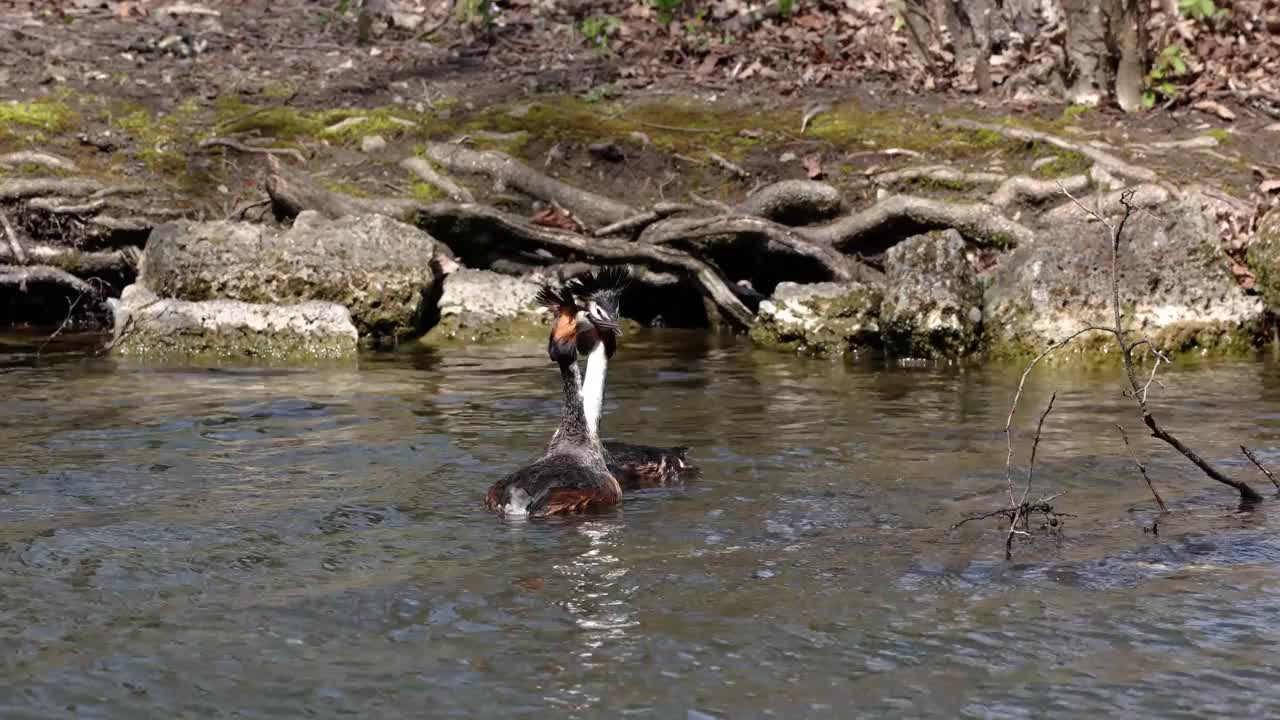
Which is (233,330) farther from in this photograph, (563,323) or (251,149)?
(563,323)

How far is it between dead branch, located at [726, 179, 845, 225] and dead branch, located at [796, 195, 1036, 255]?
0.72ft

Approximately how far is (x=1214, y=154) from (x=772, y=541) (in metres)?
9.42

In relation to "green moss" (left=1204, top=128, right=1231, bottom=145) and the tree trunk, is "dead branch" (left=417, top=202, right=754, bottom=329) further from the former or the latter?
"green moss" (left=1204, top=128, right=1231, bottom=145)

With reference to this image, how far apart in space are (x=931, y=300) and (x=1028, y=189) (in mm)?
2052

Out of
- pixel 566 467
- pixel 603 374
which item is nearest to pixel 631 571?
pixel 566 467

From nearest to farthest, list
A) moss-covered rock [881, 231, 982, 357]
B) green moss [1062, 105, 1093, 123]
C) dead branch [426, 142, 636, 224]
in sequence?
1. moss-covered rock [881, 231, 982, 357]
2. dead branch [426, 142, 636, 224]
3. green moss [1062, 105, 1093, 123]

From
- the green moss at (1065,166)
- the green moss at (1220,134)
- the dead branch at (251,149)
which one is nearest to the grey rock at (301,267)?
the dead branch at (251,149)

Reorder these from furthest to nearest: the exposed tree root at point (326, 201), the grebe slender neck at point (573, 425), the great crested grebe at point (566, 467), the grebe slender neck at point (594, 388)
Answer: the exposed tree root at point (326, 201)
the grebe slender neck at point (594, 388)
the grebe slender neck at point (573, 425)
the great crested grebe at point (566, 467)

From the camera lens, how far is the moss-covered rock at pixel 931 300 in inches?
484

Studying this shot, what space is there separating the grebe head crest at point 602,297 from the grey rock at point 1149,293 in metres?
5.52

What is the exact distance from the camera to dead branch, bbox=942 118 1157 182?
13.6 m

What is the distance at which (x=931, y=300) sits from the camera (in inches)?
483

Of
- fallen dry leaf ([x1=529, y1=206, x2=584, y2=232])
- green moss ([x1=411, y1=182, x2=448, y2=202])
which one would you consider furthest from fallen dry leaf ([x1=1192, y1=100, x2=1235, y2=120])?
green moss ([x1=411, y1=182, x2=448, y2=202])

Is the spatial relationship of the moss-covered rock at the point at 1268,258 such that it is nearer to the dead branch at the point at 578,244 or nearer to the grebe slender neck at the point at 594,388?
the dead branch at the point at 578,244
